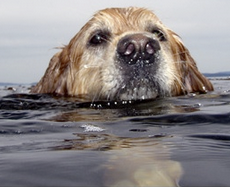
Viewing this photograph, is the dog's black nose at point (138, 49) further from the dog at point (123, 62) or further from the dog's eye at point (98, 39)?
the dog's eye at point (98, 39)

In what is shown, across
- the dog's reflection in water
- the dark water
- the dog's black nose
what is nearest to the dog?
the dog's black nose

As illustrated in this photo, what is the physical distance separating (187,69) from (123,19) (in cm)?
141

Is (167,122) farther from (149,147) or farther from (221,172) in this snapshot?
(221,172)

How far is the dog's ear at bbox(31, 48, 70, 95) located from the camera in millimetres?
8047

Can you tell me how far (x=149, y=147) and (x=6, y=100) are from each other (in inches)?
195

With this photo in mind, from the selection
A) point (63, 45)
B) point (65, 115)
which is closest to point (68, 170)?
point (65, 115)

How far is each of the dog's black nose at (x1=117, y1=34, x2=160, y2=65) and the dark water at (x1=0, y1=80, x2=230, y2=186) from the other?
0.57 meters

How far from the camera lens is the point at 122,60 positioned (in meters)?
6.12

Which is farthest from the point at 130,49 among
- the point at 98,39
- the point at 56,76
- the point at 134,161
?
the point at 134,161

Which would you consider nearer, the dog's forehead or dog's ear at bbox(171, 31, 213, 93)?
the dog's forehead

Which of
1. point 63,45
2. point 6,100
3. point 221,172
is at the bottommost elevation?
point 221,172

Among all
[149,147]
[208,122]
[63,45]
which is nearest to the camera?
[149,147]

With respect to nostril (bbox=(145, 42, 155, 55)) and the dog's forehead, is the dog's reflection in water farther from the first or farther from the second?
the dog's forehead

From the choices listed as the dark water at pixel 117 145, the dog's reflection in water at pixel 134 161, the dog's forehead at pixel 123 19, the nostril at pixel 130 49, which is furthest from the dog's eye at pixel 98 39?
the dog's reflection in water at pixel 134 161
